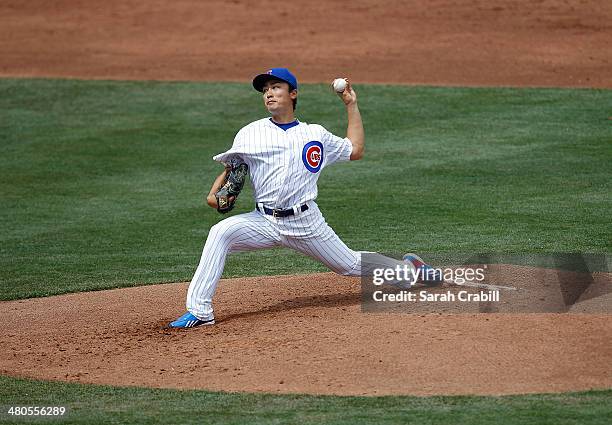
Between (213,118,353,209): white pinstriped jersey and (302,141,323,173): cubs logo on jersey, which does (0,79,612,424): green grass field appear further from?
(302,141,323,173): cubs logo on jersey

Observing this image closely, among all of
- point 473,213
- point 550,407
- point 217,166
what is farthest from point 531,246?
point 217,166

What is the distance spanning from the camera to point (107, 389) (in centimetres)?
625

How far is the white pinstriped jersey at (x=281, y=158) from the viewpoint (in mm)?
7051

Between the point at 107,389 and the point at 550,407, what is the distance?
2395mm

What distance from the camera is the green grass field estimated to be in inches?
231

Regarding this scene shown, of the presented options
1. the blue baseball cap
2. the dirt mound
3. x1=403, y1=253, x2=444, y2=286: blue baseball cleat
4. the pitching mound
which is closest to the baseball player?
the blue baseball cap

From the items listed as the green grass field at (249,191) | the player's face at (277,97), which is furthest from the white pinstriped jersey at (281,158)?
the green grass field at (249,191)

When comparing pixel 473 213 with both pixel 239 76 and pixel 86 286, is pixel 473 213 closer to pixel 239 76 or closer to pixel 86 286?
pixel 86 286

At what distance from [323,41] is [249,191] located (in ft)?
22.0

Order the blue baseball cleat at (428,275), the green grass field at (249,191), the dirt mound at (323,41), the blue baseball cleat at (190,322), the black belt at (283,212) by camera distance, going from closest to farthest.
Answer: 1. the green grass field at (249,191)
2. the black belt at (283,212)
3. the blue baseball cleat at (190,322)
4. the blue baseball cleat at (428,275)
5. the dirt mound at (323,41)

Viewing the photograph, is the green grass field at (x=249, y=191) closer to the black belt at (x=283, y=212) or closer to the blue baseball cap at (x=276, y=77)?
the black belt at (x=283, y=212)

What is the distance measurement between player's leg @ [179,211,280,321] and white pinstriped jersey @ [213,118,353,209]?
0.16 meters

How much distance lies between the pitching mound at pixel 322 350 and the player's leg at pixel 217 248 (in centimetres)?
18

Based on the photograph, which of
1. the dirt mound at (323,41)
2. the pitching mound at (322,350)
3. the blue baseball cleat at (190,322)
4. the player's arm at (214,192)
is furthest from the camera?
the dirt mound at (323,41)
